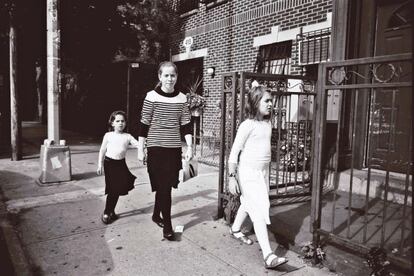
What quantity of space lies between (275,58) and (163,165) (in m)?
5.33

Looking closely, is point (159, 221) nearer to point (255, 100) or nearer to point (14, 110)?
point (255, 100)

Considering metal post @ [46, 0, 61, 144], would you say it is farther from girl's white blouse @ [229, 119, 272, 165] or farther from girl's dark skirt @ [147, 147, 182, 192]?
girl's white blouse @ [229, 119, 272, 165]

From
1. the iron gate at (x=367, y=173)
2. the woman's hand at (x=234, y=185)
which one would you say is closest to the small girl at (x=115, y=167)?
the woman's hand at (x=234, y=185)

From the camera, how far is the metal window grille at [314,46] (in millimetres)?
6746

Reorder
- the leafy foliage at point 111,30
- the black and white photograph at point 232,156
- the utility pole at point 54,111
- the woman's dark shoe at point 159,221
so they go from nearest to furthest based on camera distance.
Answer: the black and white photograph at point 232,156, the woman's dark shoe at point 159,221, the utility pole at point 54,111, the leafy foliage at point 111,30

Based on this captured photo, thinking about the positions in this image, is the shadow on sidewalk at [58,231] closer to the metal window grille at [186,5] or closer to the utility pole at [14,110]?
the utility pole at [14,110]

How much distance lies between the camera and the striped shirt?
3.84 m

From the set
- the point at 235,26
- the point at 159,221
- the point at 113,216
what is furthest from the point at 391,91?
the point at 235,26

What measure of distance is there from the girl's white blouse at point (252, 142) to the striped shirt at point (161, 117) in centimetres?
75

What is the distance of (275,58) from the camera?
8.37 meters

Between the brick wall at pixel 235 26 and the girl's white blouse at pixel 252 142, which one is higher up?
the brick wall at pixel 235 26

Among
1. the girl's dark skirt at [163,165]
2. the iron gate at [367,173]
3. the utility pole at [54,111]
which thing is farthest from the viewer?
the utility pole at [54,111]

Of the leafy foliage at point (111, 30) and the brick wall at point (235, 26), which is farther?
the leafy foliage at point (111, 30)

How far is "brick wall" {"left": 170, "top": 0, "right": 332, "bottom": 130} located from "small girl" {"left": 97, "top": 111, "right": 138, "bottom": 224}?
4437 millimetres
